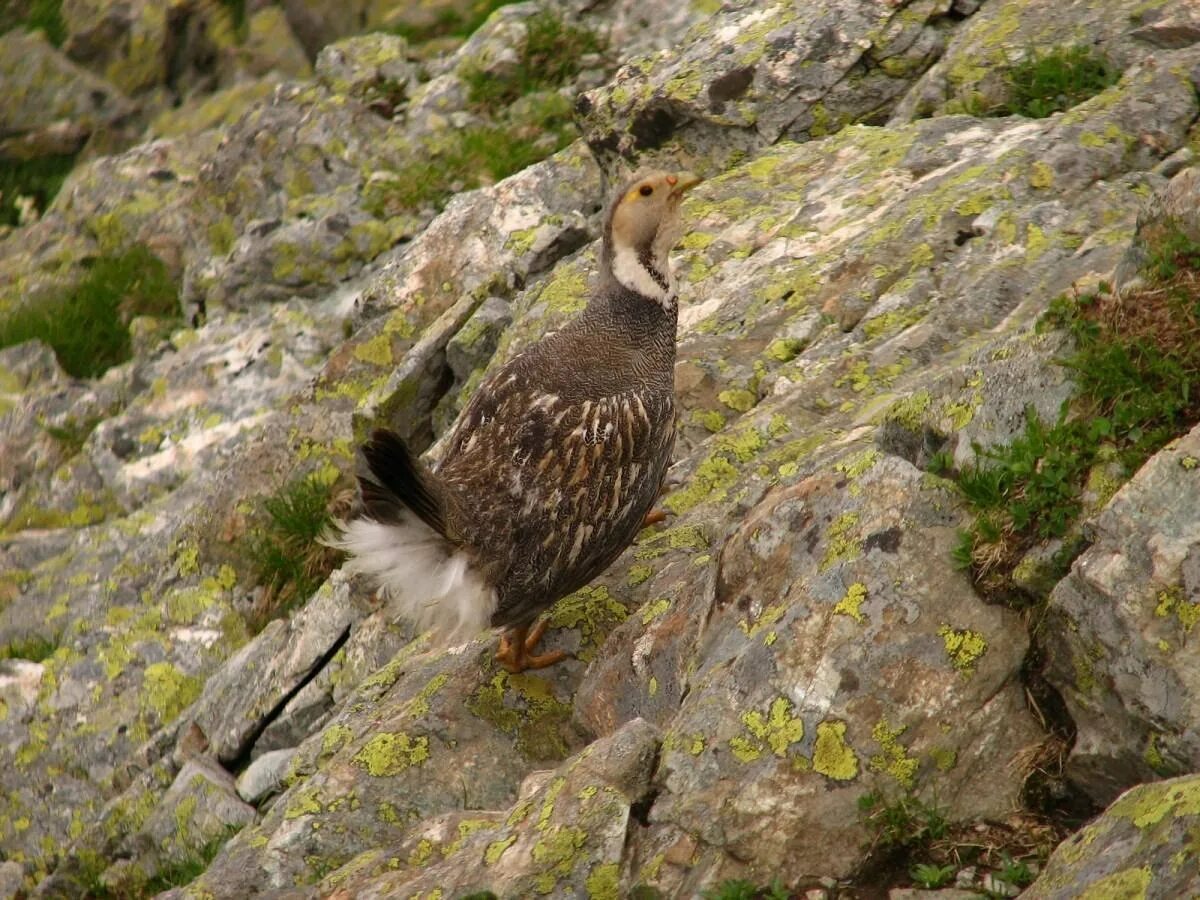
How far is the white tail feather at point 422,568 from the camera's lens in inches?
256

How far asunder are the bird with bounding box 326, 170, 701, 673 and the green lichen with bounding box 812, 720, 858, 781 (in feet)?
7.34

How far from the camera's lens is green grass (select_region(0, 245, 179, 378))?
45.1 ft

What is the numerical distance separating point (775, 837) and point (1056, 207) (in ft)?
15.7

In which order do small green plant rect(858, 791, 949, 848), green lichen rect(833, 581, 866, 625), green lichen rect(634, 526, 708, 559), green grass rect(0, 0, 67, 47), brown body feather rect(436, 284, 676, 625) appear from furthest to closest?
green grass rect(0, 0, 67, 47) → green lichen rect(634, 526, 708, 559) → brown body feather rect(436, 284, 676, 625) → green lichen rect(833, 581, 866, 625) → small green plant rect(858, 791, 949, 848)

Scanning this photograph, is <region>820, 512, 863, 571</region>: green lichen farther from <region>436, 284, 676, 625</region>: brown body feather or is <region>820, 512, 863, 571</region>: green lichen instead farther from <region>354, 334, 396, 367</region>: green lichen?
<region>354, 334, 396, 367</region>: green lichen

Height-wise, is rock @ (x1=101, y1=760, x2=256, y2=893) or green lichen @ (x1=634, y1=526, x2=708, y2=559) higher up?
green lichen @ (x1=634, y1=526, x2=708, y2=559)

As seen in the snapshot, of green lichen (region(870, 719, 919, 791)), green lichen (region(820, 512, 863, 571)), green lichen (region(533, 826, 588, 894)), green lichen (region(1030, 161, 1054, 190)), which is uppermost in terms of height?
green lichen (region(820, 512, 863, 571))

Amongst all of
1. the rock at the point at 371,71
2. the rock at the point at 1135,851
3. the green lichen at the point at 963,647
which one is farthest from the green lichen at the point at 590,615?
the rock at the point at 371,71

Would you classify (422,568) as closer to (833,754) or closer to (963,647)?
(833,754)

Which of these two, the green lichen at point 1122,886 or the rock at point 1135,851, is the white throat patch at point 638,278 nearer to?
the rock at point 1135,851

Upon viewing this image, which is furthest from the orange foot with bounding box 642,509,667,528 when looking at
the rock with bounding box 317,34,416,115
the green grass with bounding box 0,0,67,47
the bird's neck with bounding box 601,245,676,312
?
the green grass with bounding box 0,0,67,47

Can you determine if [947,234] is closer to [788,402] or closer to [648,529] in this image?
[788,402]

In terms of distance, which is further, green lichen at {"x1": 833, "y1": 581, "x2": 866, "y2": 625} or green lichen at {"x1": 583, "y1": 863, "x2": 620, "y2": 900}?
green lichen at {"x1": 833, "y1": 581, "x2": 866, "y2": 625}

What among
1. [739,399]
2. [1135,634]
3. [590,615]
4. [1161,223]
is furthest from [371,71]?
[1135,634]
